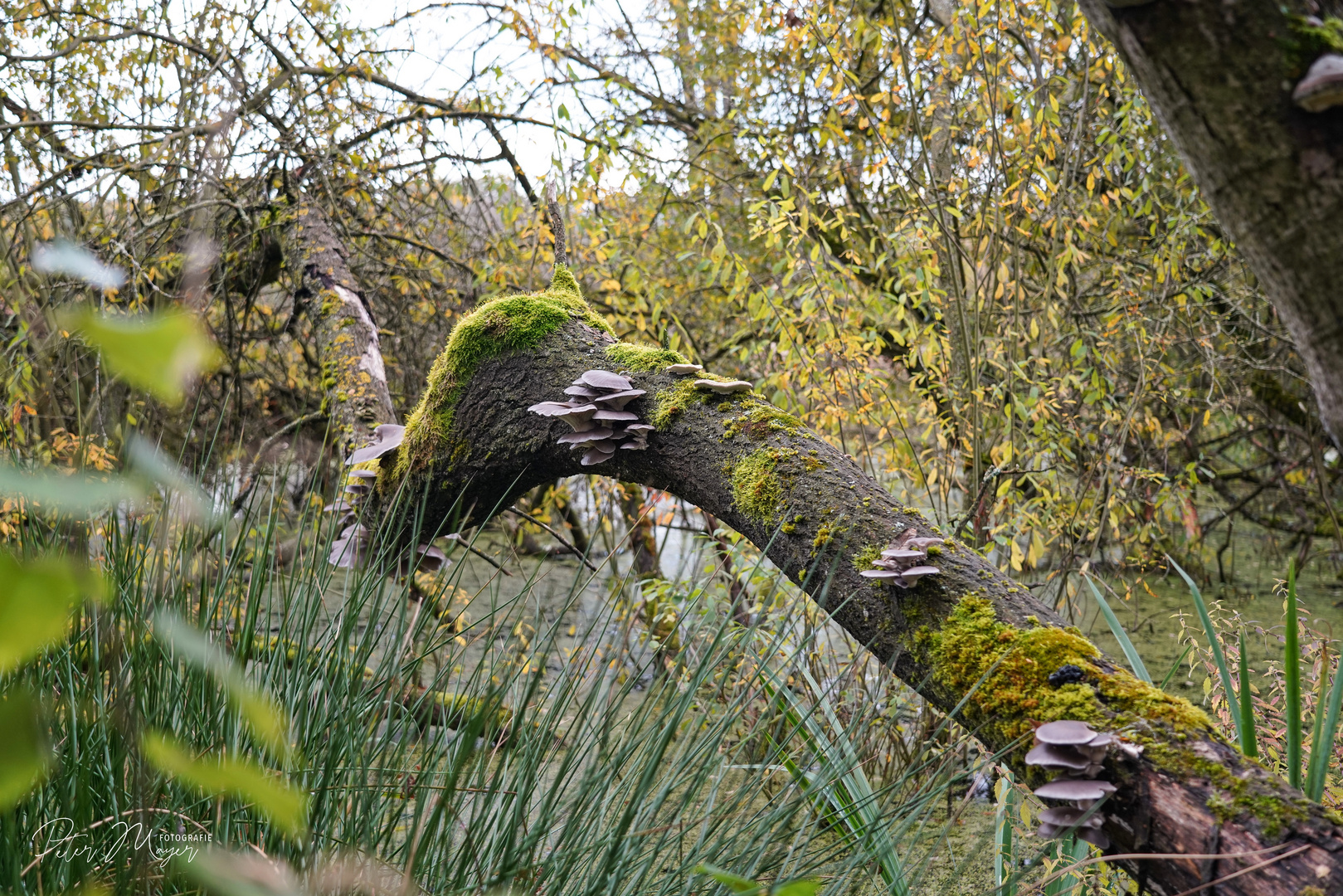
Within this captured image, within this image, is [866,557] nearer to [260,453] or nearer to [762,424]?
[762,424]

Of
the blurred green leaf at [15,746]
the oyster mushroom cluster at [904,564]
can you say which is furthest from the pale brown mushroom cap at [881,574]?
the blurred green leaf at [15,746]

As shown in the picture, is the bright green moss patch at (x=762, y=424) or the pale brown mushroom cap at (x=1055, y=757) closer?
the pale brown mushroom cap at (x=1055, y=757)

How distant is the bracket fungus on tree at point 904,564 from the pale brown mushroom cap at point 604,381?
1.80ft

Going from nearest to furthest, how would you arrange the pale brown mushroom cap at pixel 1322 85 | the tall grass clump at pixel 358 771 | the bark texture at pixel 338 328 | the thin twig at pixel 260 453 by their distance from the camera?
the pale brown mushroom cap at pixel 1322 85, the tall grass clump at pixel 358 771, the thin twig at pixel 260 453, the bark texture at pixel 338 328

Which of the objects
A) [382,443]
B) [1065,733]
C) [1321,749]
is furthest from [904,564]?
[382,443]

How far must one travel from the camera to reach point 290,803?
0.76 ft

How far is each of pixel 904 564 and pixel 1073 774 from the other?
0.35m

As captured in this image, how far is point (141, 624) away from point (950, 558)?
3.61 ft

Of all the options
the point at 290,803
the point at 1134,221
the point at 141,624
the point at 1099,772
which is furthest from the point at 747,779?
the point at 1134,221

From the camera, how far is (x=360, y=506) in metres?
Answer: 1.70

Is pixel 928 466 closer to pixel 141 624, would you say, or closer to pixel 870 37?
pixel 870 37

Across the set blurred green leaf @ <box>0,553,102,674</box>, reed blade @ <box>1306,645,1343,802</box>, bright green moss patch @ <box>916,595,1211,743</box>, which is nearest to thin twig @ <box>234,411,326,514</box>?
bright green moss patch @ <box>916,595,1211,743</box>

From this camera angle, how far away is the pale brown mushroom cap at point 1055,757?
40.9 inches

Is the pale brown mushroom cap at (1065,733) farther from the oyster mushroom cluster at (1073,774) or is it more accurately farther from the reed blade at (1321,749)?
the reed blade at (1321,749)
